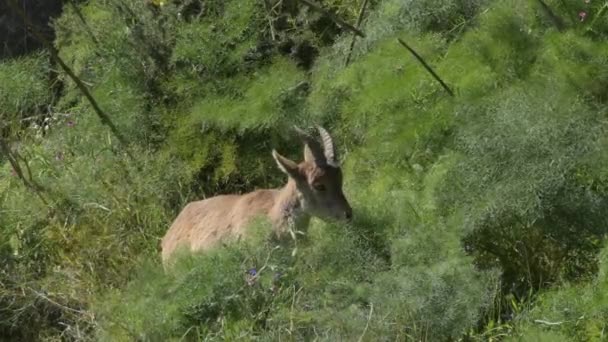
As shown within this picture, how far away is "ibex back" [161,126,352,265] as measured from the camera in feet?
27.1

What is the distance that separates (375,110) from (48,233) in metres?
3.01

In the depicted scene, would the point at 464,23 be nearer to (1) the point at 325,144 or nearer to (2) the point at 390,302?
(1) the point at 325,144

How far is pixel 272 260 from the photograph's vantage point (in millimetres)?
7359

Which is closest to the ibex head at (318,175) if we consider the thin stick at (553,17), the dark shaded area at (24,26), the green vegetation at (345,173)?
the green vegetation at (345,173)

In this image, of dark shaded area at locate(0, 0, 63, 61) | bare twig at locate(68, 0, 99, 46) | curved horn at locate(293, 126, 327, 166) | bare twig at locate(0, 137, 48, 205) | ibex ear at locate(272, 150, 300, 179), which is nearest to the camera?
curved horn at locate(293, 126, 327, 166)

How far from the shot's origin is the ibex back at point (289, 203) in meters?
8.26

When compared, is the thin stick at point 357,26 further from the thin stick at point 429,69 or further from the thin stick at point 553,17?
the thin stick at point 553,17

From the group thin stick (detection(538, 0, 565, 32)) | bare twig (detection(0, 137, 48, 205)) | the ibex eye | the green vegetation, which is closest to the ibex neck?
the ibex eye

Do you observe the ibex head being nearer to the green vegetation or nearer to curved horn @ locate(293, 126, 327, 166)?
curved horn @ locate(293, 126, 327, 166)

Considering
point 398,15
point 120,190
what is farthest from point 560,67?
point 120,190

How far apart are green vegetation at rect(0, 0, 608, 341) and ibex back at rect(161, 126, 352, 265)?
218 mm

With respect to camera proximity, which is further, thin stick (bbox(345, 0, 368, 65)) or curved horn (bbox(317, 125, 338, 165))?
thin stick (bbox(345, 0, 368, 65))

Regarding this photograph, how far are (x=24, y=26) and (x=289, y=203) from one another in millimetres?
5900

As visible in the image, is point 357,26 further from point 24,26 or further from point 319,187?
point 24,26
